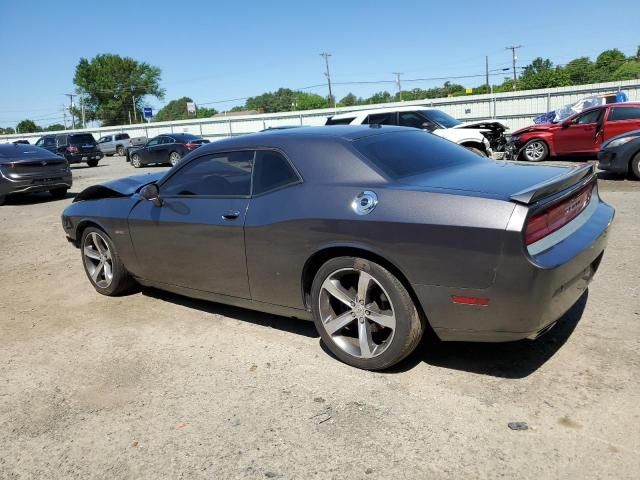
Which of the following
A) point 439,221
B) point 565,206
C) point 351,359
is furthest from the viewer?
point 351,359

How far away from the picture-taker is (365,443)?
264 cm

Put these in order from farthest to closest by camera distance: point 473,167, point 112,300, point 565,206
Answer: point 112,300 → point 473,167 → point 565,206

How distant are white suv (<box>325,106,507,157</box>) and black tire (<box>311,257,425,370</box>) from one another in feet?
27.7

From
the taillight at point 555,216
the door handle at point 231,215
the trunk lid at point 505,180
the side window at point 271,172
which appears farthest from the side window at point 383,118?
the taillight at point 555,216

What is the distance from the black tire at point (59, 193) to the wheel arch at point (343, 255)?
11479 mm

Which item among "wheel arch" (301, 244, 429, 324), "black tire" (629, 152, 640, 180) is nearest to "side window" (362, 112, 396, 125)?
"black tire" (629, 152, 640, 180)

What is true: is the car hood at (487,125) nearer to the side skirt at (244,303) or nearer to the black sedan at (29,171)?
the side skirt at (244,303)

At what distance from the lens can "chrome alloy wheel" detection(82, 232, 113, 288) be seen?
5.17 meters

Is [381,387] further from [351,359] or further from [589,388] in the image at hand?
[589,388]

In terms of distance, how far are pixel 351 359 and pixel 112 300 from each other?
2.82 meters

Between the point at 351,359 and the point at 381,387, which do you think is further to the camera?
the point at 351,359

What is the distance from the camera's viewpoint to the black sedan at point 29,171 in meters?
Answer: 12.2

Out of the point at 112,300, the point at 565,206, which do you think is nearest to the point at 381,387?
the point at 565,206

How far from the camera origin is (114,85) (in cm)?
9350
